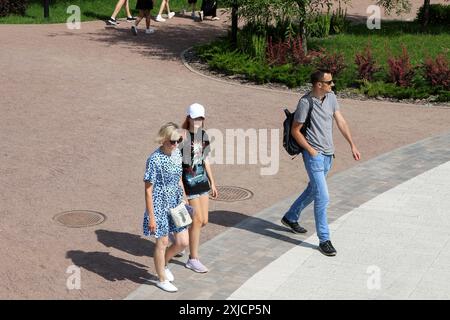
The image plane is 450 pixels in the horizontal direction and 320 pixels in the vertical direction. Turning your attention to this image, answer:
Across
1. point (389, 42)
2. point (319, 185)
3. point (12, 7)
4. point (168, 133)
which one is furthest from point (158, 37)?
point (168, 133)

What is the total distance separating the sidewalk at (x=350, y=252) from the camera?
866 centimetres

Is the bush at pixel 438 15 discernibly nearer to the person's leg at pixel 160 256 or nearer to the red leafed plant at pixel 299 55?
the red leafed plant at pixel 299 55

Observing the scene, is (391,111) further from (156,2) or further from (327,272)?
(156,2)

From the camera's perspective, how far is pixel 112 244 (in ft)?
32.2

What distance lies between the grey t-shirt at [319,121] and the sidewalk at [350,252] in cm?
119

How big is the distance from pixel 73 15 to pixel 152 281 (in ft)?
61.0

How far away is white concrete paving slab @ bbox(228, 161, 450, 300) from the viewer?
28.4 ft

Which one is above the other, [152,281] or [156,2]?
[156,2]

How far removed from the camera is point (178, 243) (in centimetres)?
874

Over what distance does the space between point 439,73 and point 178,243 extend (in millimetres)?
10875

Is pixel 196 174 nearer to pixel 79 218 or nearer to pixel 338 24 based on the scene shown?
pixel 79 218

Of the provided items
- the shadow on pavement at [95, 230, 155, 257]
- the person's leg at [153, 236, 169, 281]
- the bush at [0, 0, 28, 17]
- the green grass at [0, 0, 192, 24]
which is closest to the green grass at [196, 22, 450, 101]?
the green grass at [0, 0, 192, 24]

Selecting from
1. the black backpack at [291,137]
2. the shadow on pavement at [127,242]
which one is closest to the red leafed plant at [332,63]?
the black backpack at [291,137]
